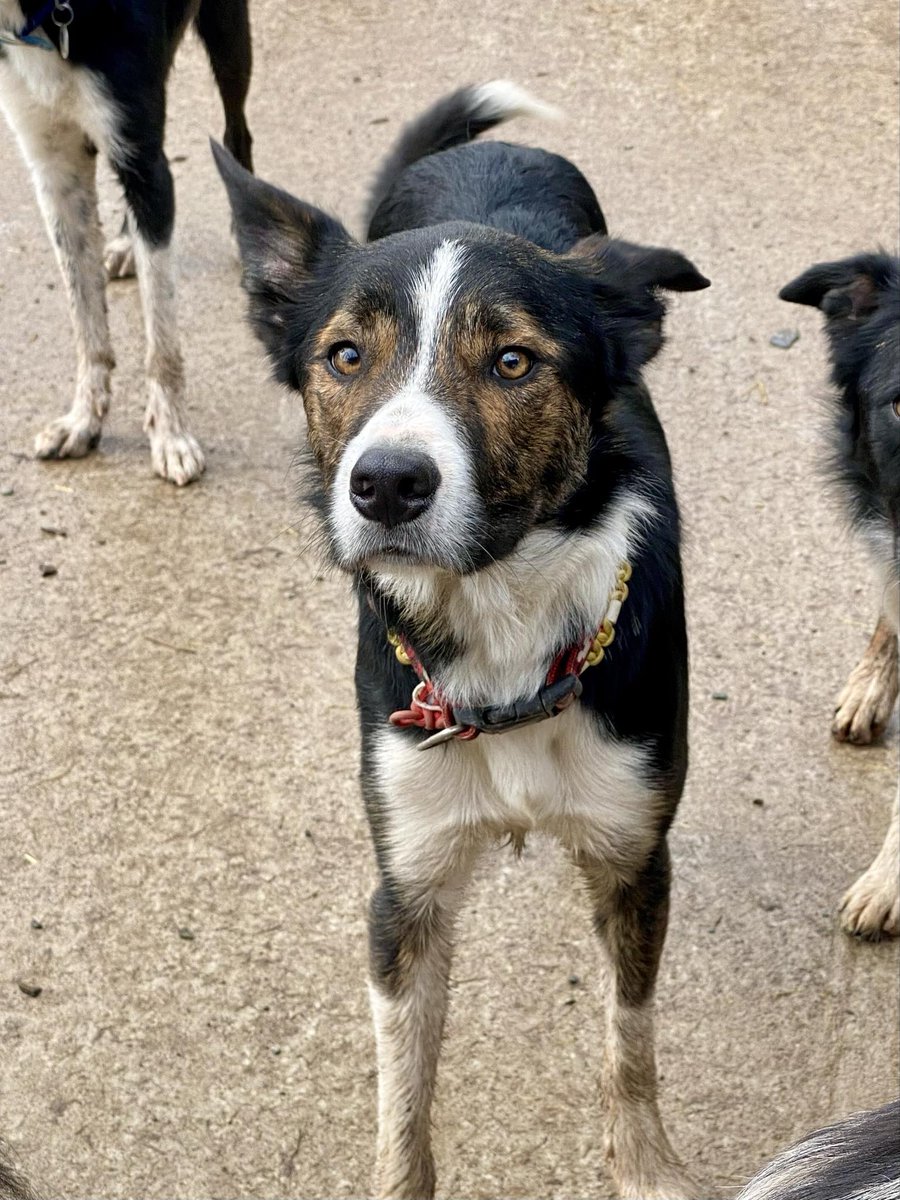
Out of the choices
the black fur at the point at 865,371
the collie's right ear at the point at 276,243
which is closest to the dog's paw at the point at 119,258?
the collie's right ear at the point at 276,243

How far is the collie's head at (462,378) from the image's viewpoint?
7.55 feet

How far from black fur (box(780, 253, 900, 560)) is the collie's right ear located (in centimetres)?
118

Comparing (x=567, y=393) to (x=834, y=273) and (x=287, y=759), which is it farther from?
(x=287, y=759)

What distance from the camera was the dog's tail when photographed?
4184mm

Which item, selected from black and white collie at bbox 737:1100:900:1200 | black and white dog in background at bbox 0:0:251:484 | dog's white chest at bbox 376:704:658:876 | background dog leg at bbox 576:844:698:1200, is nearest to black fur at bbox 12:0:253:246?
black and white dog in background at bbox 0:0:251:484

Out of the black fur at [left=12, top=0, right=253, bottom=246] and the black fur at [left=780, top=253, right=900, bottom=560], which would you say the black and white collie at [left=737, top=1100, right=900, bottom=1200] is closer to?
the black fur at [left=780, top=253, right=900, bottom=560]

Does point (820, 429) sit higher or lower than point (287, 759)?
higher

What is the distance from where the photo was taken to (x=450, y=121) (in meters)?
4.23

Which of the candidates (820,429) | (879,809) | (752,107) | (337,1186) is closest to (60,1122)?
(337,1186)

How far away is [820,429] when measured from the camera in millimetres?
3598

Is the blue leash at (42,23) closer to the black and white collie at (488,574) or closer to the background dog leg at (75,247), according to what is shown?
the background dog leg at (75,247)

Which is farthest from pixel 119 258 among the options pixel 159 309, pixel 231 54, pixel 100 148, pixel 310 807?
pixel 310 807

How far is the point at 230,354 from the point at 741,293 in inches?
82.5

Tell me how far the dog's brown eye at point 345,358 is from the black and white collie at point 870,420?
1303 millimetres
